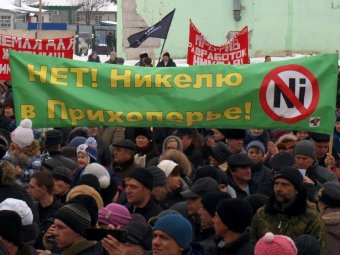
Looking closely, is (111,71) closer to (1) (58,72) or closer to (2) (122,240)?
(1) (58,72)

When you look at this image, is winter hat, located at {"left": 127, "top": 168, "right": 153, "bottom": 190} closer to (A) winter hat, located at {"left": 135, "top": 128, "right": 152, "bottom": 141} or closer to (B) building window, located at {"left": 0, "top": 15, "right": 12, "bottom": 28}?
(A) winter hat, located at {"left": 135, "top": 128, "right": 152, "bottom": 141}

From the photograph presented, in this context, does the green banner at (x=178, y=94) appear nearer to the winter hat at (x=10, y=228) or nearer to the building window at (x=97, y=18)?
the winter hat at (x=10, y=228)

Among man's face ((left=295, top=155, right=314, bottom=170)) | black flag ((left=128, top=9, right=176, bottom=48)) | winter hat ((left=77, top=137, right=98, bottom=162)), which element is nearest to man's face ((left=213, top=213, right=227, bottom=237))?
man's face ((left=295, top=155, right=314, bottom=170))

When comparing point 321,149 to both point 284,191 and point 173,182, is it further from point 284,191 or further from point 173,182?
point 284,191

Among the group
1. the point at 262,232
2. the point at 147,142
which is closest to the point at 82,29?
the point at 147,142

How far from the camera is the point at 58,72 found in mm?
9633

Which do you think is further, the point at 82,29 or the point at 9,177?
the point at 82,29

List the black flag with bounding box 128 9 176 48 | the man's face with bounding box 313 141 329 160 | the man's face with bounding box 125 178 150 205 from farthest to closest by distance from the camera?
the black flag with bounding box 128 9 176 48 < the man's face with bounding box 313 141 329 160 < the man's face with bounding box 125 178 150 205

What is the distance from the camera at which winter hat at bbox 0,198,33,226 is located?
23.5 ft

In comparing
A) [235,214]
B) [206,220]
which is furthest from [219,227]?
[206,220]

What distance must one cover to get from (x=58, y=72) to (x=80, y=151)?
985 millimetres

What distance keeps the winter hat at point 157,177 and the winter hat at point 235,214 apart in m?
1.63

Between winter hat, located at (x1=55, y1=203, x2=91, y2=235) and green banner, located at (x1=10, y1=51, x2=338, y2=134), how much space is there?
2.59 meters

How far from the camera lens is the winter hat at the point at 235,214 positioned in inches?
279
